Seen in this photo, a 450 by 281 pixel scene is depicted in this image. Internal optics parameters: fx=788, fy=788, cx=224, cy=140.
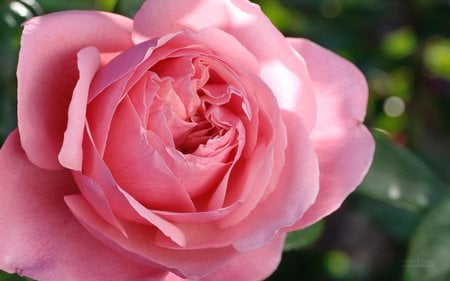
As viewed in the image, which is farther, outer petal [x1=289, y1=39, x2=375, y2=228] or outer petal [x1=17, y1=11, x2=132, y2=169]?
outer petal [x1=289, y1=39, x2=375, y2=228]

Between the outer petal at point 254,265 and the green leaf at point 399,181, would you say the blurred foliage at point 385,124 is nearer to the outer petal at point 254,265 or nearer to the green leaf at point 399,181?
the green leaf at point 399,181

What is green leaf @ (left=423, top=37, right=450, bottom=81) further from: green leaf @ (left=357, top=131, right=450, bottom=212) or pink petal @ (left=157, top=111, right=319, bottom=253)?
pink petal @ (left=157, top=111, right=319, bottom=253)

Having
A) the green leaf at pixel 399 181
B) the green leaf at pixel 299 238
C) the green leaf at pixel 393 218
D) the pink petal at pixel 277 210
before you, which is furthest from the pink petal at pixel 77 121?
the green leaf at pixel 393 218

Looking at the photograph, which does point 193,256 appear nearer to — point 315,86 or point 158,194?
point 158,194

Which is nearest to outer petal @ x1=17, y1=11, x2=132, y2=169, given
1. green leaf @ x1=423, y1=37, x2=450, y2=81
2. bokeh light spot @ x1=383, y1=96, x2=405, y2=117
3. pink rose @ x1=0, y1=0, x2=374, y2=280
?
pink rose @ x1=0, y1=0, x2=374, y2=280

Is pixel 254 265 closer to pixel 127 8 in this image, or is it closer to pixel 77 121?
pixel 77 121

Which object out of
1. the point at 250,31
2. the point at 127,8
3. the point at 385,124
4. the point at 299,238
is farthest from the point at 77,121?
the point at 385,124

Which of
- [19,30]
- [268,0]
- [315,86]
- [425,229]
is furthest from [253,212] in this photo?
[268,0]
